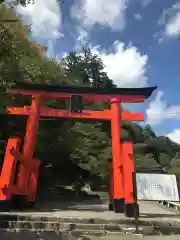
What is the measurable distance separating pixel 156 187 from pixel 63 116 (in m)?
5.01

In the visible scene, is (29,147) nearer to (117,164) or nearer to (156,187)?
(117,164)

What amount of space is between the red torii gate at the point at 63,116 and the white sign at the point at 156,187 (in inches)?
74.9

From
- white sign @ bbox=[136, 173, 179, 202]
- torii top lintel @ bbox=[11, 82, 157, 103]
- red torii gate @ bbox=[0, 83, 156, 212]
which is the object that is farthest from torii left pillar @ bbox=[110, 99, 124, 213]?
white sign @ bbox=[136, 173, 179, 202]

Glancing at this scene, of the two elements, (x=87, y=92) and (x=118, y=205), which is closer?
(x=118, y=205)

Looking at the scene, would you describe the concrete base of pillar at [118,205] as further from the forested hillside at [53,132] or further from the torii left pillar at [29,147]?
the forested hillside at [53,132]

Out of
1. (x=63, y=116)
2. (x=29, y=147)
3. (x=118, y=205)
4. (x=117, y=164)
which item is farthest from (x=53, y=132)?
(x=118, y=205)

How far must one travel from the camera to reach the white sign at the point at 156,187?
6.59 meters

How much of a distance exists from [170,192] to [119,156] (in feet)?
10.1

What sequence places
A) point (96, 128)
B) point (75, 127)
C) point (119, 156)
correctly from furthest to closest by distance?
1. point (96, 128)
2. point (75, 127)
3. point (119, 156)

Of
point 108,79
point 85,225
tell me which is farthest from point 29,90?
point 108,79

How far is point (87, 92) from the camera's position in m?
10.9

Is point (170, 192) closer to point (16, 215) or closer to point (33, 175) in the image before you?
point (16, 215)

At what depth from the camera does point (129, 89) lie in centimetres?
1055

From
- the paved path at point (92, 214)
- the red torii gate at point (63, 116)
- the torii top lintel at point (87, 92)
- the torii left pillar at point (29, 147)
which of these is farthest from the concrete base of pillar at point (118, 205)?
the torii top lintel at point (87, 92)
